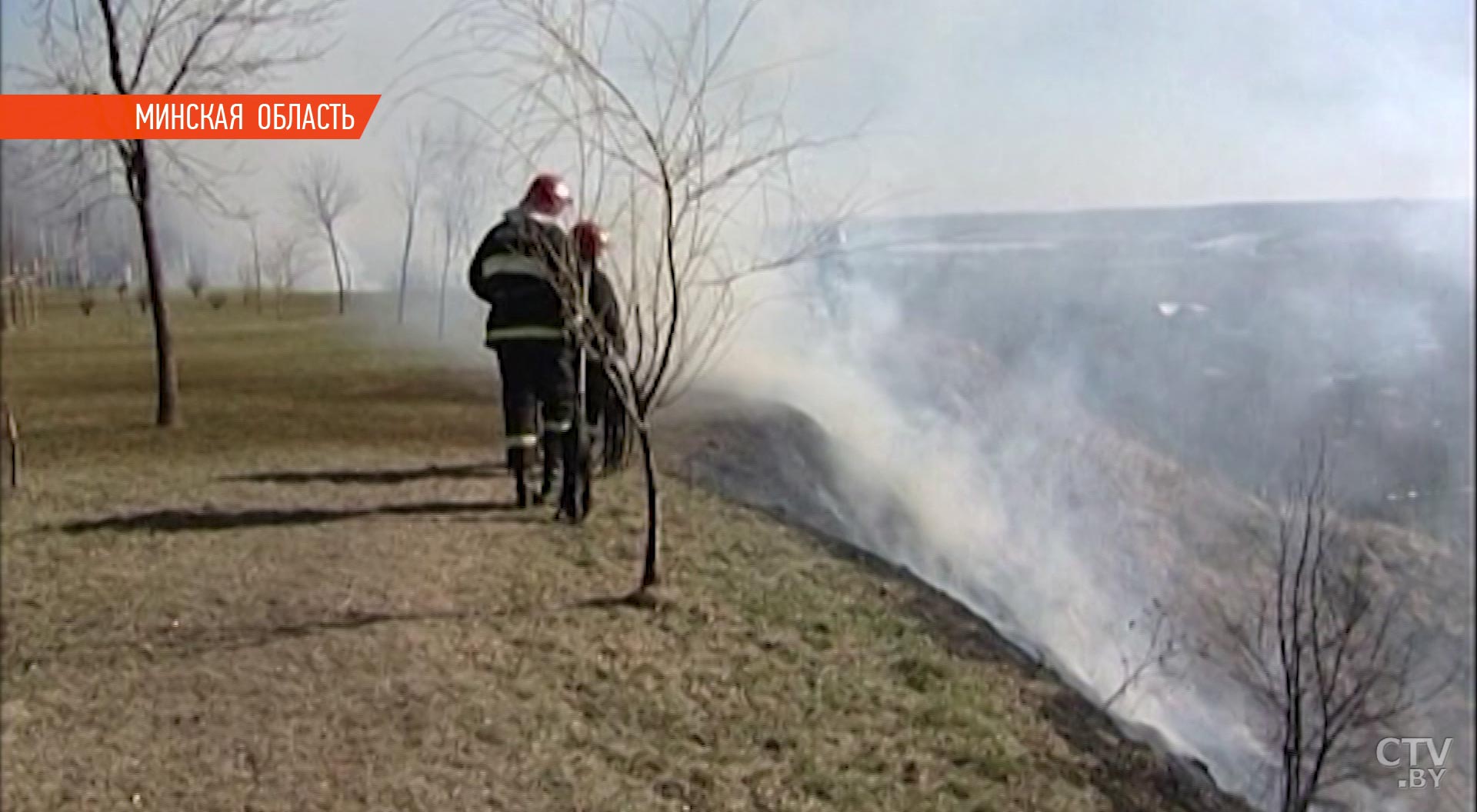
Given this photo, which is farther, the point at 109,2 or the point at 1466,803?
the point at 1466,803

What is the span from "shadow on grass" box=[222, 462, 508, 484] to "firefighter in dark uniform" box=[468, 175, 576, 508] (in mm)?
98

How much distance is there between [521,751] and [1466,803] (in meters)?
1.82

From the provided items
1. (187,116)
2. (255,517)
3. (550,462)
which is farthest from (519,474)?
(187,116)

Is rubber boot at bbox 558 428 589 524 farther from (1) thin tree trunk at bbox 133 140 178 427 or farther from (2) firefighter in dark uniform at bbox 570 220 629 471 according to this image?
(1) thin tree trunk at bbox 133 140 178 427

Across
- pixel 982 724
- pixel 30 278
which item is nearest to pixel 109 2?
pixel 30 278

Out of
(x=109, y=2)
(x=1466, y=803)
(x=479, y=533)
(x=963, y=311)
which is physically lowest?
(x=1466, y=803)

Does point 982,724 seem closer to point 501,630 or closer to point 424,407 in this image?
point 501,630

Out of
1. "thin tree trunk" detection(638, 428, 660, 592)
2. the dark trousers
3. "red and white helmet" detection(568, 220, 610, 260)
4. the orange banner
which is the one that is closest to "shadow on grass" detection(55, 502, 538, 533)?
the dark trousers

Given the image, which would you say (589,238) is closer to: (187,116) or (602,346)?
(602,346)

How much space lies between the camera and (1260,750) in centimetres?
212

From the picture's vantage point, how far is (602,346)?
2250 millimetres

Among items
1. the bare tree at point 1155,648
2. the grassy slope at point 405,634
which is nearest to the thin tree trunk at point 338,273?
the grassy slope at point 405,634

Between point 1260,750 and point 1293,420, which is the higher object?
point 1293,420
